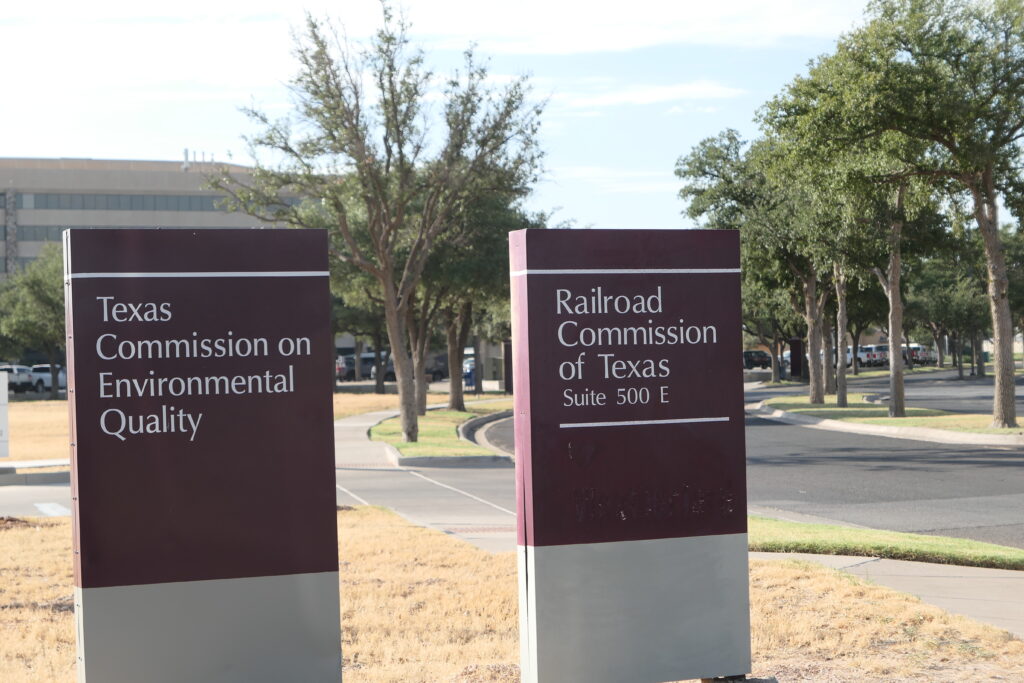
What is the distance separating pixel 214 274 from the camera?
5.28m

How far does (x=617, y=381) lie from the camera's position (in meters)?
5.76

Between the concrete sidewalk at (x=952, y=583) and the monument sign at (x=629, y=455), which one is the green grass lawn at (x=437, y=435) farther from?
the monument sign at (x=629, y=455)

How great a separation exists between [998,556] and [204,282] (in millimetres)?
7303

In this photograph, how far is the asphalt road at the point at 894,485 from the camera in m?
13.2

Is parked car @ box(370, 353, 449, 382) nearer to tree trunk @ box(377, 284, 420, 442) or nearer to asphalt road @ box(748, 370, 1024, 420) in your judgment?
asphalt road @ box(748, 370, 1024, 420)

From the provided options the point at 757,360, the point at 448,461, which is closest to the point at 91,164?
the point at 757,360

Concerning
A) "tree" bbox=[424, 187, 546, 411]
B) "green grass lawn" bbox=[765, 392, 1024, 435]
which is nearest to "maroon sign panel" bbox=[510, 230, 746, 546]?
"green grass lawn" bbox=[765, 392, 1024, 435]

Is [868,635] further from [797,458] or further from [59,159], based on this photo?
[59,159]

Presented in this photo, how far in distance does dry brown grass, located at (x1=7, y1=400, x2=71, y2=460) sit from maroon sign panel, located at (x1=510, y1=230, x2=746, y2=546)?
17428 millimetres

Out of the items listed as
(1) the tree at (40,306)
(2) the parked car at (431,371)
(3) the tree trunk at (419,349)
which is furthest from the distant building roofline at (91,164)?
(3) the tree trunk at (419,349)

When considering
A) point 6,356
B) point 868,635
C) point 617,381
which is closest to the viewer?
point 617,381

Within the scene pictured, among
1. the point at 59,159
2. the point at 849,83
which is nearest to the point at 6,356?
the point at 59,159

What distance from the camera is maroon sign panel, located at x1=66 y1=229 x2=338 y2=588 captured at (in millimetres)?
5082

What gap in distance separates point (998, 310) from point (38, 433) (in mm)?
25192
